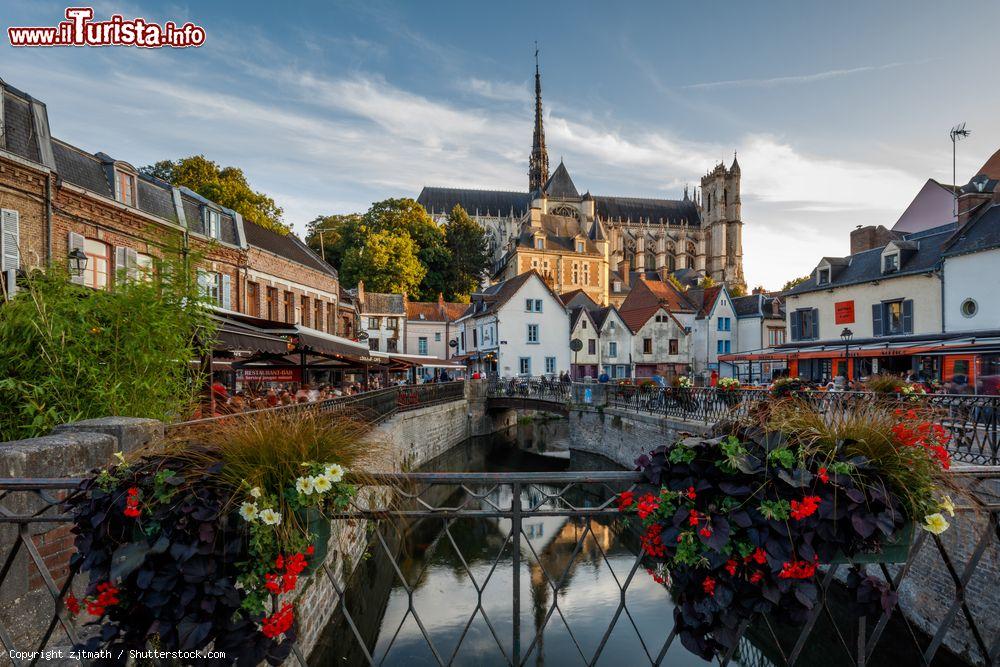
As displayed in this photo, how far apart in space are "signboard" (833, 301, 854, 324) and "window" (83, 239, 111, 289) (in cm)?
3236

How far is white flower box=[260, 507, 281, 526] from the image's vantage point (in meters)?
2.36

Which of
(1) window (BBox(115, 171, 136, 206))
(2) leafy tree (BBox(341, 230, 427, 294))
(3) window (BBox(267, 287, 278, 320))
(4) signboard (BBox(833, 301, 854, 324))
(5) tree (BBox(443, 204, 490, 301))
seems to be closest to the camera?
(1) window (BBox(115, 171, 136, 206))

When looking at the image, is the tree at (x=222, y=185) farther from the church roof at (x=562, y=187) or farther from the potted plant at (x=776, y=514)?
the church roof at (x=562, y=187)

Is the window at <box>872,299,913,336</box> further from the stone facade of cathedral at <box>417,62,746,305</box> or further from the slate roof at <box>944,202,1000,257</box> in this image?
the stone facade of cathedral at <box>417,62,746,305</box>

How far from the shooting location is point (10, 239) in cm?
1343

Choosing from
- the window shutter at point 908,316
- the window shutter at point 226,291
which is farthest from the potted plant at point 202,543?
the window shutter at point 908,316

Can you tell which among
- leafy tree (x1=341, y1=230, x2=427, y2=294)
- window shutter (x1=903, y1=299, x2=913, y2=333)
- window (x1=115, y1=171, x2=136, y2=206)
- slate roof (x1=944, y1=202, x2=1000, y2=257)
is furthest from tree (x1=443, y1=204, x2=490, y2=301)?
slate roof (x1=944, y1=202, x2=1000, y2=257)

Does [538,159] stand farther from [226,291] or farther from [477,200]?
[226,291]

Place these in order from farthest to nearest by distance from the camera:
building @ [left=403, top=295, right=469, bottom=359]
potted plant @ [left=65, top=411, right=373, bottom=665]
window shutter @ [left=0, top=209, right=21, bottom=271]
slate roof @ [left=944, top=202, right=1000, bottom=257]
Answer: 1. building @ [left=403, top=295, right=469, bottom=359]
2. slate roof @ [left=944, top=202, right=1000, bottom=257]
3. window shutter @ [left=0, top=209, right=21, bottom=271]
4. potted plant @ [left=65, top=411, right=373, bottom=665]

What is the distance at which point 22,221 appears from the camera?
13727 millimetres

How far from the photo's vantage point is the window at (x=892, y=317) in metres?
25.3

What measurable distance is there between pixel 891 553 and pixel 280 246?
93.0 feet

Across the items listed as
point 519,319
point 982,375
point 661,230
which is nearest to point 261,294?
point 519,319

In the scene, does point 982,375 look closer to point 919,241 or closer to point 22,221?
point 919,241
